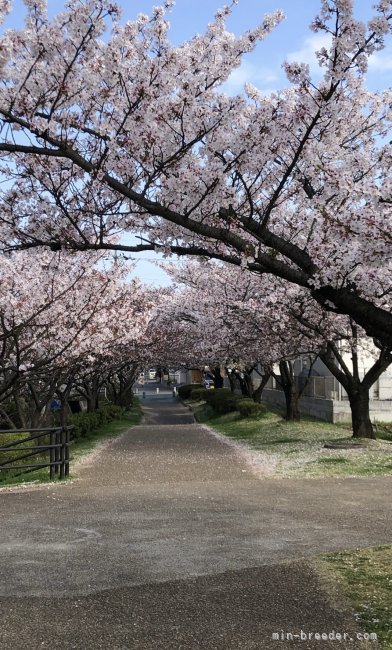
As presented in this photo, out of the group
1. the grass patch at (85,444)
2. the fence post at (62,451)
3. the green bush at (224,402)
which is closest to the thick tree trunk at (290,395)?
the green bush at (224,402)

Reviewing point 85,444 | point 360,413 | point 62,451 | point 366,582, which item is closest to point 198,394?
point 85,444

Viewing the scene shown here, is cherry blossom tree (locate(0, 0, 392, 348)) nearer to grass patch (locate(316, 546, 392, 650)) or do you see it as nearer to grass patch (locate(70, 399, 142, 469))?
grass patch (locate(316, 546, 392, 650))

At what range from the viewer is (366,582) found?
225 inches

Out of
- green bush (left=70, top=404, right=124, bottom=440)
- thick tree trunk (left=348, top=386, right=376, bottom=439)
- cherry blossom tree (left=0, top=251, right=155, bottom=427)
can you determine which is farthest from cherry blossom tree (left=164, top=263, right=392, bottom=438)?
green bush (left=70, top=404, right=124, bottom=440)

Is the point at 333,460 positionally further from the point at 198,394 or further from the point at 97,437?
the point at 198,394

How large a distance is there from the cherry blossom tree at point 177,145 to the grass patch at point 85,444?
751 centimetres

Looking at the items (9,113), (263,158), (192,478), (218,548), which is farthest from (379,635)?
(192,478)

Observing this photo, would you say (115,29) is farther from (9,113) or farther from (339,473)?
(339,473)

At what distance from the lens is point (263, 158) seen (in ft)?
20.6

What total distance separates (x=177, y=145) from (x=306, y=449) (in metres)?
12.7

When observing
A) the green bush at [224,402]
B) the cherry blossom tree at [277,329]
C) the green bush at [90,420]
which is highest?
the cherry blossom tree at [277,329]

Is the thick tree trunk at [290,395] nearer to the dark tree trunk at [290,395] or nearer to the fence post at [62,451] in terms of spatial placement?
the dark tree trunk at [290,395]

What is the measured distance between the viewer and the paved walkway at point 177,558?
15.4 ft

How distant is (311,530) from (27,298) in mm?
10138
